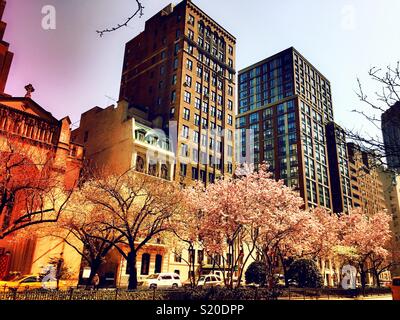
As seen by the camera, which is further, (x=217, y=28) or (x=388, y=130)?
(x=217, y=28)

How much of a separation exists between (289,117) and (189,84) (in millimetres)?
47909

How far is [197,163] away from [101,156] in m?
16.3

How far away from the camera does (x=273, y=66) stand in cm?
10950

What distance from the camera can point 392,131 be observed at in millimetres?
9875

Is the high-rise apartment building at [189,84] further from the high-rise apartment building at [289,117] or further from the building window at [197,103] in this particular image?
the high-rise apartment building at [289,117]

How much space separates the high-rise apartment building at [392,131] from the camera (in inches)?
357

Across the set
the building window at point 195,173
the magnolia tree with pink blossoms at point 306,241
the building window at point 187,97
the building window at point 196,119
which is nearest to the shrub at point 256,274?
the magnolia tree with pink blossoms at point 306,241

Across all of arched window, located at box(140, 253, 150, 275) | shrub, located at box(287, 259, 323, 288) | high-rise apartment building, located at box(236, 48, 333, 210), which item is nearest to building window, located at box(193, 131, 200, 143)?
arched window, located at box(140, 253, 150, 275)

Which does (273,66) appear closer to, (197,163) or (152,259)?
(197,163)

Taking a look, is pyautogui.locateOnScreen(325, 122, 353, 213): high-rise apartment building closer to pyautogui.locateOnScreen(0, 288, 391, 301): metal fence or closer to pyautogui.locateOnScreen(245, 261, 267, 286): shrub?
pyautogui.locateOnScreen(245, 261, 267, 286): shrub

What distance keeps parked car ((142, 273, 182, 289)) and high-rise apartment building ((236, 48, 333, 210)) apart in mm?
57855

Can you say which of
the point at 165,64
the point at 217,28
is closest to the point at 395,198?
the point at 217,28

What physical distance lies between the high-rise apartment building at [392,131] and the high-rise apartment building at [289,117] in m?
76.3

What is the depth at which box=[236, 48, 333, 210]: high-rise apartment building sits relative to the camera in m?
90.0
